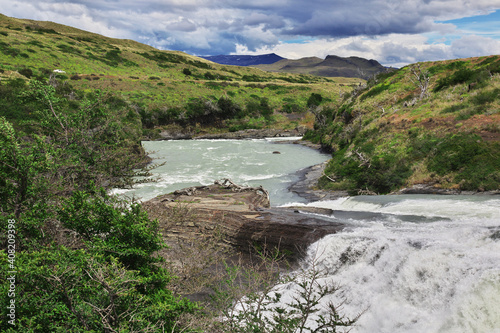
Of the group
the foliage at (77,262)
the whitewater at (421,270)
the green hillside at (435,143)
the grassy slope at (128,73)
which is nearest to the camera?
the foliage at (77,262)

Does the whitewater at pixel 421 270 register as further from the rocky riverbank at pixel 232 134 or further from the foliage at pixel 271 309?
the rocky riverbank at pixel 232 134

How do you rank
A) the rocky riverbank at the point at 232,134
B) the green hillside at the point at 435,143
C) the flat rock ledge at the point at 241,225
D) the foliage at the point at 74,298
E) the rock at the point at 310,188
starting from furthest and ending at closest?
the rocky riverbank at the point at 232,134 → the rock at the point at 310,188 → the green hillside at the point at 435,143 → the flat rock ledge at the point at 241,225 → the foliage at the point at 74,298

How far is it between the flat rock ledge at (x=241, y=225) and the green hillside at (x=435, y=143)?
34.5 feet

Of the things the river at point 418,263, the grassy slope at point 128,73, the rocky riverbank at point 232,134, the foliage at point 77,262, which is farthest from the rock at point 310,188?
the grassy slope at point 128,73

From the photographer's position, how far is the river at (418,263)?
301 inches

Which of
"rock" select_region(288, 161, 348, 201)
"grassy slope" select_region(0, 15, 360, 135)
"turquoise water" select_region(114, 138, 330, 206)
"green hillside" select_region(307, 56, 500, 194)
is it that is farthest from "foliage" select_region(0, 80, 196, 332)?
"grassy slope" select_region(0, 15, 360, 135)

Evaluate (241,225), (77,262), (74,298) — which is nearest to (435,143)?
(241,225)

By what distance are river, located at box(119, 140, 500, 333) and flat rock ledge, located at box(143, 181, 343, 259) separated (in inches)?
36.6

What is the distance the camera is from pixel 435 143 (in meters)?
23.6

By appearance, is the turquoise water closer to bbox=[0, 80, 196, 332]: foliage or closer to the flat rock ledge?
the flat rock ledge

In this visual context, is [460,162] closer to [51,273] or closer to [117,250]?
[117,250]

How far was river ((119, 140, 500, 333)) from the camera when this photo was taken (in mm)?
7645

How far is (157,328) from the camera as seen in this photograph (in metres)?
5.82

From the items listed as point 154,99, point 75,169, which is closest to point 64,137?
point 75,169
